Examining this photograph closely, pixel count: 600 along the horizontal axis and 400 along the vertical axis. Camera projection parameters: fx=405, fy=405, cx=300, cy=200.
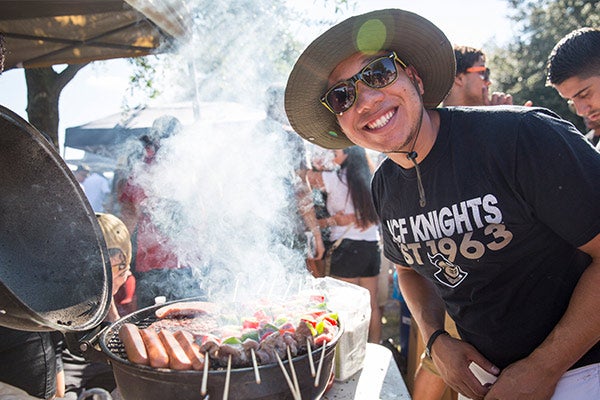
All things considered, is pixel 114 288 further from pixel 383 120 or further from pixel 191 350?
pixel 383 120

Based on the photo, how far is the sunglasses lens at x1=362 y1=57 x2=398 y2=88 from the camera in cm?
204

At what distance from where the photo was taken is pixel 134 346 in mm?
1832

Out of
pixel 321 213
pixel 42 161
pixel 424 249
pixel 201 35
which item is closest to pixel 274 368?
pixel 424 249

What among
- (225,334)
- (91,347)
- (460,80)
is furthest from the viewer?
(460,80)

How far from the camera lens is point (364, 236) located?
16.1ft

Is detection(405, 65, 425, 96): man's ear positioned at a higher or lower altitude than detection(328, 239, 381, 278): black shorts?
higher

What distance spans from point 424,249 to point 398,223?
0.21m

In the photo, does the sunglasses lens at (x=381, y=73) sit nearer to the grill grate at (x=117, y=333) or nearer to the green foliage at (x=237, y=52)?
the grill grate at (x=117, y=333)

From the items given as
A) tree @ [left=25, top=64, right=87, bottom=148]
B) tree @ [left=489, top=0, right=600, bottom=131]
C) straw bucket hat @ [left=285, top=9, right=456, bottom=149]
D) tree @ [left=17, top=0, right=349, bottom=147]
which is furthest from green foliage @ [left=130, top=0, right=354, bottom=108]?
tree @ [left=489, top=0, right=600, bottom=131]

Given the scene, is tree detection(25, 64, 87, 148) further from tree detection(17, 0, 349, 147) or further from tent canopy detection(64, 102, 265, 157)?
tent canopy detection(64, 102, 265, 157)

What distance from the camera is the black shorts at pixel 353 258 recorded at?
4871 mm

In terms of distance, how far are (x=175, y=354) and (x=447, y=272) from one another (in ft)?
4.48

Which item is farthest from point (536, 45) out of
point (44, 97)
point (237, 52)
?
point (44, 97)

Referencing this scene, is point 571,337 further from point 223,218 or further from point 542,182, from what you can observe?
point 223,218
